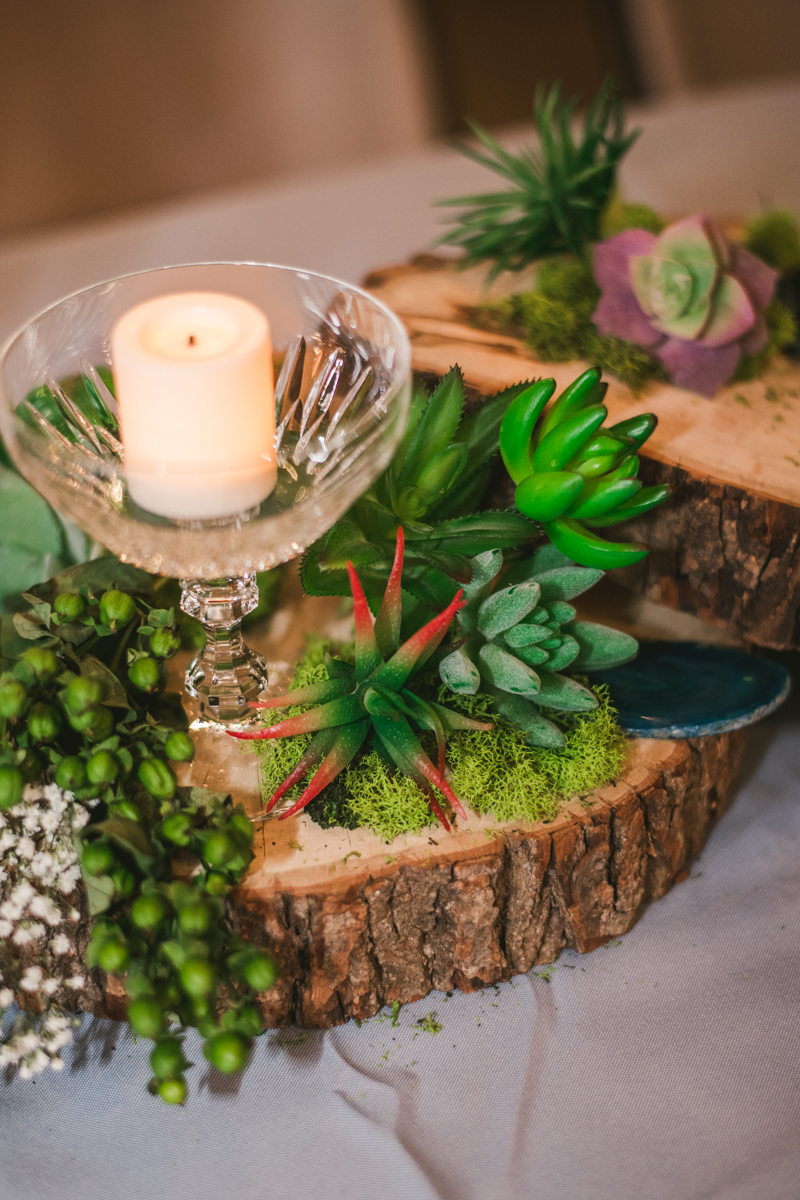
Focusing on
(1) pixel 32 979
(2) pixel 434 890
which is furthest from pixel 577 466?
(1) pixel 32 979

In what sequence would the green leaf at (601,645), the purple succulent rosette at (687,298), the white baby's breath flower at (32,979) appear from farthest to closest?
the purple succulent rosette at (687,298), the green leaf at (601,645), the white baby's breath flower at (32,979)

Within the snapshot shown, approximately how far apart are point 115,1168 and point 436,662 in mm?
447

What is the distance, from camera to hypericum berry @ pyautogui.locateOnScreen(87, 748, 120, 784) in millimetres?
647

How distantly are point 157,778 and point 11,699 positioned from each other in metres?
0.11

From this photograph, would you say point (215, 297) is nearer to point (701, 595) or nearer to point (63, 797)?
point (63, 797)

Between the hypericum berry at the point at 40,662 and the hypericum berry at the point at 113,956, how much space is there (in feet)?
0.59

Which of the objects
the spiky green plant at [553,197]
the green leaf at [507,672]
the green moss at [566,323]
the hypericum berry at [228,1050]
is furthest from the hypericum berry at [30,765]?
the spiky green plant at [553,197]

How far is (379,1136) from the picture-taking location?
0.71m

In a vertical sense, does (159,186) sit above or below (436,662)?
above

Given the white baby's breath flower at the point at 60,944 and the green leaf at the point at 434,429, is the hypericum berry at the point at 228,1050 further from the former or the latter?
the green leaf at the point at 434,429

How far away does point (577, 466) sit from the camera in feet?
2.53

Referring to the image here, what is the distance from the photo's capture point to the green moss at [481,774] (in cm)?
75

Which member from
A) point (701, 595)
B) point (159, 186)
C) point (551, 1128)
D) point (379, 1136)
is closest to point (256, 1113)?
point (379, 1136)

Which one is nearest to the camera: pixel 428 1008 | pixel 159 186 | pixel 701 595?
pixel 428 1008
